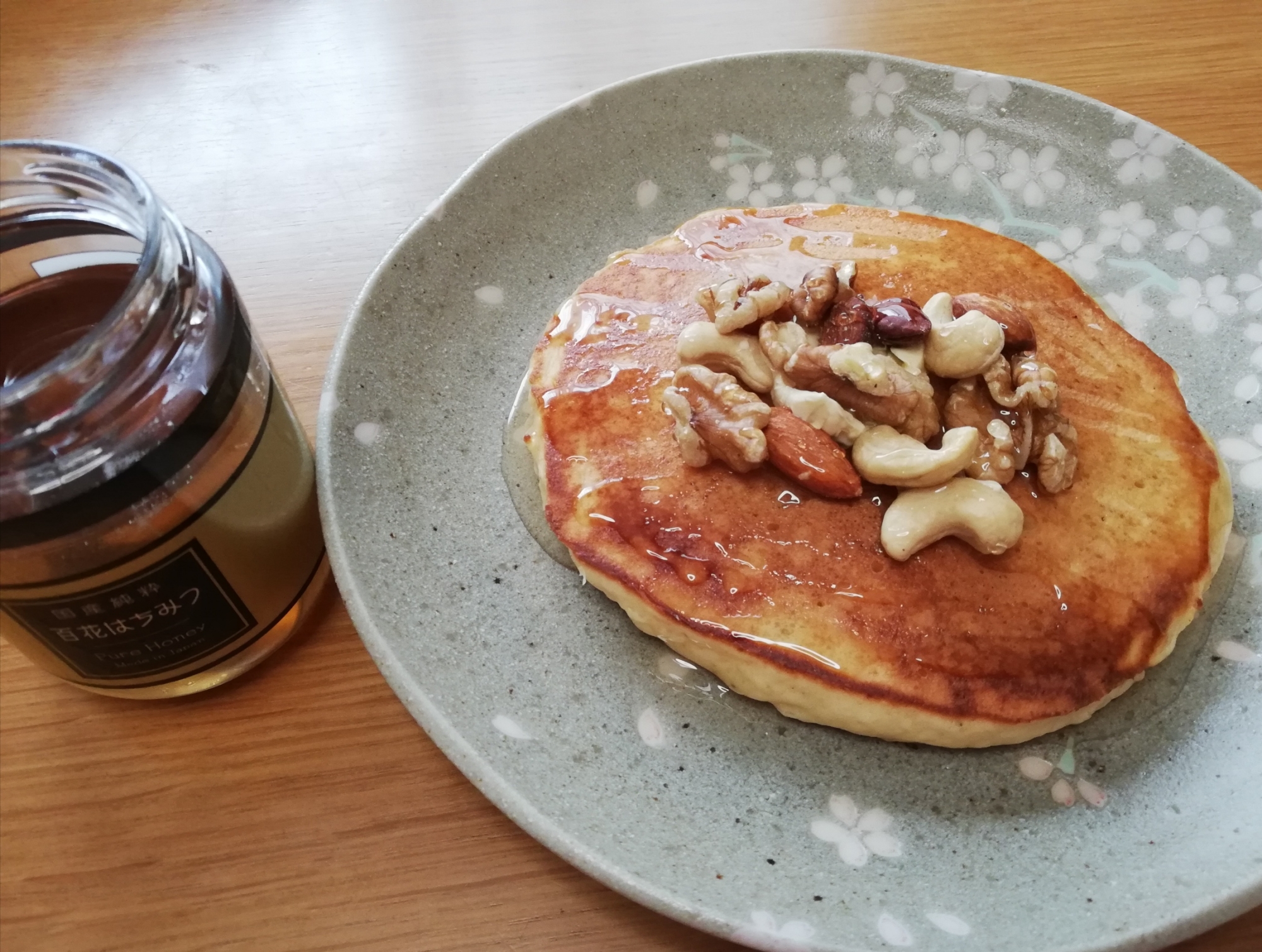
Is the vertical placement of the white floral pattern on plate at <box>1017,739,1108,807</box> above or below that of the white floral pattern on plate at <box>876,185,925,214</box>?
below

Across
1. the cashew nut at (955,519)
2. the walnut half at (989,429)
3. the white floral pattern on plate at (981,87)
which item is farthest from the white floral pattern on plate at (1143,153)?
the cashew nut at (955,519)

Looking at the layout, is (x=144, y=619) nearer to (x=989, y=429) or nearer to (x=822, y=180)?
(x=989, y=429)

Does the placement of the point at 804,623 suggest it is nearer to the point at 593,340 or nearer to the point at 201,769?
the point at 593,340

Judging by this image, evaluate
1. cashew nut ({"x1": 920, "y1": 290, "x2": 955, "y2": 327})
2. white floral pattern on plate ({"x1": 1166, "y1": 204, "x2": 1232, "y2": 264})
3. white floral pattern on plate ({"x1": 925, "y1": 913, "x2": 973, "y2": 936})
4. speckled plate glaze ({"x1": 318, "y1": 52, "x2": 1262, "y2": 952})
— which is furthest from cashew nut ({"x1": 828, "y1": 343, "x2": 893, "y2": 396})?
white floral pattern on plate ({"x1": 1166, "y1": 204, "x2": 1232, "y2": 264})

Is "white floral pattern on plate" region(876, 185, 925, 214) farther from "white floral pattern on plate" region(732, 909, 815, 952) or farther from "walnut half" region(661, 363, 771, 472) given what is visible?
"white floral pattern on plate" region(732, 909, 815, 952)

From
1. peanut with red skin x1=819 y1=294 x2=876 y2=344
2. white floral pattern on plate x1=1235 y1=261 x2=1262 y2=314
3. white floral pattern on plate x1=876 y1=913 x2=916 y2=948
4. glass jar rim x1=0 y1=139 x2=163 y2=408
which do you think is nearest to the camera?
glass jar rim x1=0 y1=139 x2=163 y2=408

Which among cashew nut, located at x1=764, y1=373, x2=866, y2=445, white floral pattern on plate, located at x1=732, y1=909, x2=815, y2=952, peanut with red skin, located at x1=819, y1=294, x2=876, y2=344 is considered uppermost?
peanut with red skin, located at x1=819, y1=294, x2=876, y2=344

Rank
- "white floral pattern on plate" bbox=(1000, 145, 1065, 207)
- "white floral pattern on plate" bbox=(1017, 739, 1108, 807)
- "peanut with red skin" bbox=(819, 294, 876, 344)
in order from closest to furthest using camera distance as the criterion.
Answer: "white floral pattern on plate" bbox=(1017, 739, 1108, 807) → "peanut with red skin" bbox=(819, 294, 876, 344) → "white floral pattern on plate" bbox=(1000, 145, 1065, 207)
